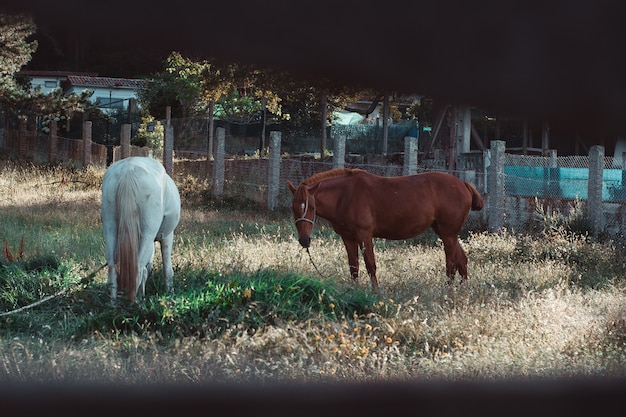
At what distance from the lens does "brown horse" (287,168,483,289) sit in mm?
8781

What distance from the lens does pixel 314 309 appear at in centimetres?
600

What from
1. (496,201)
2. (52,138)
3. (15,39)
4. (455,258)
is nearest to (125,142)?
(496,201)

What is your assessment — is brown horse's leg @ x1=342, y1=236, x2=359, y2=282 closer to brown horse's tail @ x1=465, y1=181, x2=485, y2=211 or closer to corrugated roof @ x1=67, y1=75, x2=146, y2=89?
brown horse's tail @ x1=465, y1=181, x2=485, y2=211

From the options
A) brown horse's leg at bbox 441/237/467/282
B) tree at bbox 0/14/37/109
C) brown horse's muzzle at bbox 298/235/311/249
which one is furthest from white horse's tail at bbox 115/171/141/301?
tree at bbox 0/14/37/109

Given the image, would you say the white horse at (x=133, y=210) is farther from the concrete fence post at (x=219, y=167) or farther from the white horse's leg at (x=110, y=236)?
the concrete fence post at (x=219, y=167)

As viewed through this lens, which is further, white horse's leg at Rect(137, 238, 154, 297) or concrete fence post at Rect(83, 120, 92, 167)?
concrete fence post at Rect(83, 120, 92, 167)

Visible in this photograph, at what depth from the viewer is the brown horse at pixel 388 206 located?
8781 millimetres

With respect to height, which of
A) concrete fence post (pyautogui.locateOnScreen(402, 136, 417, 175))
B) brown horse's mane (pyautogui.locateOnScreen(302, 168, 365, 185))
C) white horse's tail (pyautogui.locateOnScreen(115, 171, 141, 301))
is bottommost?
white horse's tail (pyautogui.locateOnScreen(115, 171, 141, 301))

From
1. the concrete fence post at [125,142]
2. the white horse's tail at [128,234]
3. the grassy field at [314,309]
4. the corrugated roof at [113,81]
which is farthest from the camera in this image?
the concrete fence post at [125,142]

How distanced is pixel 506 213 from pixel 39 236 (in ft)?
23.8

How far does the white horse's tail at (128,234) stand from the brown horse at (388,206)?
251cm

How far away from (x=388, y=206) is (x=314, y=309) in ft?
10.5

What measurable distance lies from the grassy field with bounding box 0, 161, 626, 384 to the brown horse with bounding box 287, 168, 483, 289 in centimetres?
33

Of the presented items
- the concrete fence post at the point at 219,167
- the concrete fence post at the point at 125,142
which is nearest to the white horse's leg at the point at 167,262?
the concrete fence post at the point at 219,167
